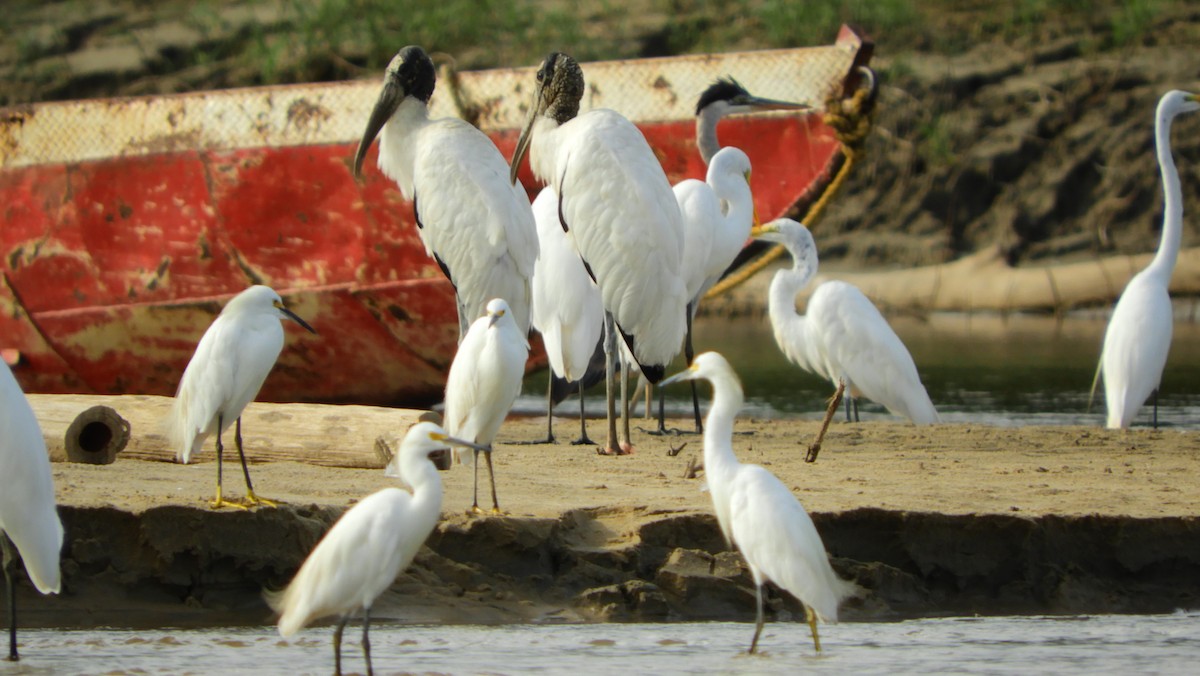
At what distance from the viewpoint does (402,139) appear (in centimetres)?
855

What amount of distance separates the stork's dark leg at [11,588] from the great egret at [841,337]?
4318 mm

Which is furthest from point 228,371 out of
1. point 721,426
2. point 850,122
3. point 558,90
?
point 850,122

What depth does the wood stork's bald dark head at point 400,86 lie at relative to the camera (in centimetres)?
855

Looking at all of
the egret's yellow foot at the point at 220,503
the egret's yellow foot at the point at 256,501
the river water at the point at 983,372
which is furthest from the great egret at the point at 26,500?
the river water at the point at 983,372

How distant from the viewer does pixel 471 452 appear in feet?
21.4

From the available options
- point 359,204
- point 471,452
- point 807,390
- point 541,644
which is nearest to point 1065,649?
point 541,644

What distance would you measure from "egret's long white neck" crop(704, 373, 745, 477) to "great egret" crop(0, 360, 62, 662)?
6.49 ft

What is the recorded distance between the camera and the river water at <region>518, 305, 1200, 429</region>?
1119cm

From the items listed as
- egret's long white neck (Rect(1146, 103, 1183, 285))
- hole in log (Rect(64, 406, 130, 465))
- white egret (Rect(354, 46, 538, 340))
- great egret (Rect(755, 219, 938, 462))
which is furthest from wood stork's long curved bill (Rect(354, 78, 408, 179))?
egret's long white neck (Rect(1146, 103, 1183, 285))

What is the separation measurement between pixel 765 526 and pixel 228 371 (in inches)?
83.8

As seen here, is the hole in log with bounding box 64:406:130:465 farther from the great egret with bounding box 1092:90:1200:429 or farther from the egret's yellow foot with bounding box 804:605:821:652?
the great egret with bounding box 1092:90:1200:429

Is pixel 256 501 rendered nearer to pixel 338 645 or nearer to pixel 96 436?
pixel 338 645

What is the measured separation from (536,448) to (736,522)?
3.45m

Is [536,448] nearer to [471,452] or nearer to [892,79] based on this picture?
[471,452]
